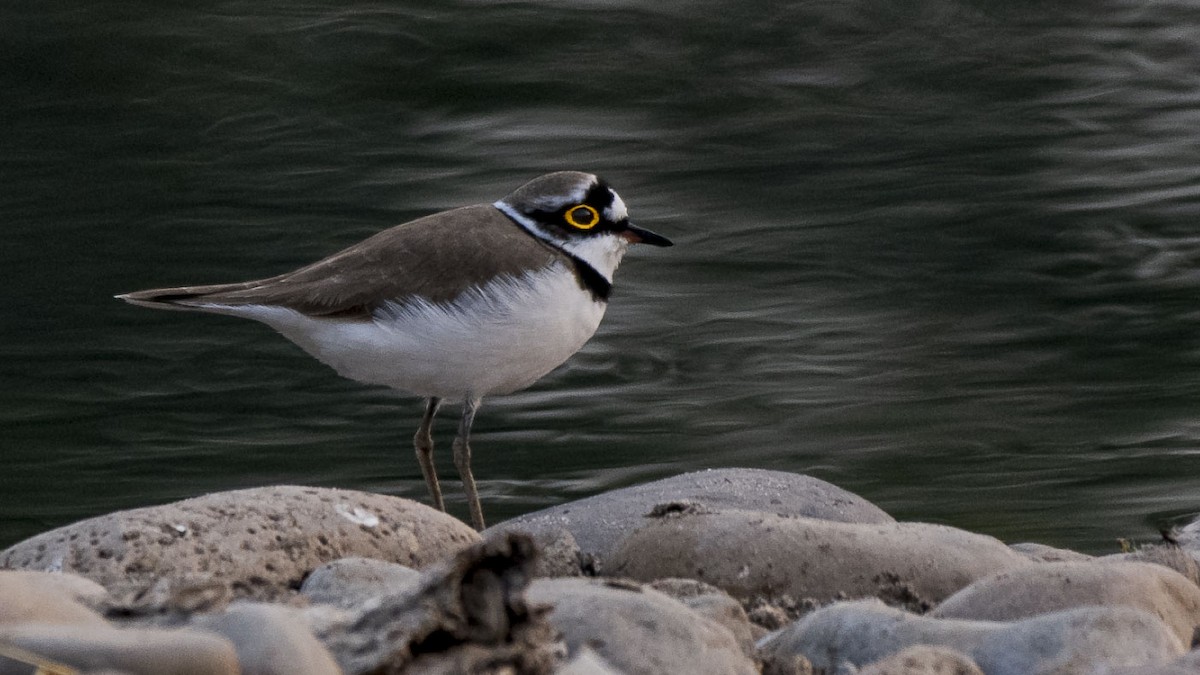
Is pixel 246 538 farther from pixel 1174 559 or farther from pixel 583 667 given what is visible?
pixel 1174 559

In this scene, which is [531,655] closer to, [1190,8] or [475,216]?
[475,216]

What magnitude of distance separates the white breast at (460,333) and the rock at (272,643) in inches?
104

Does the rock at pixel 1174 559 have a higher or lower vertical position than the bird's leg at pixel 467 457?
higher

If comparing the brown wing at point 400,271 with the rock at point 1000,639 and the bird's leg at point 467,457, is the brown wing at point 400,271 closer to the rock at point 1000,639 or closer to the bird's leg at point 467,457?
the bird's leg at point 467,457

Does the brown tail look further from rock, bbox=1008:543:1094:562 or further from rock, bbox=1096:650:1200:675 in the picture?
rock, bbox=1096:650:1200:675

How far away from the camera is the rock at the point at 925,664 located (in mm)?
2434

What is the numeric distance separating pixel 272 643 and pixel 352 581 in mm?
934

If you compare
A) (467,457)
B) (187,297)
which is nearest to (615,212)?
(467,457)

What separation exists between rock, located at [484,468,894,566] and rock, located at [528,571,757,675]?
1.70 m

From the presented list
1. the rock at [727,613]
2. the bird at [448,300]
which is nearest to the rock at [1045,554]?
the bird at [448,300]

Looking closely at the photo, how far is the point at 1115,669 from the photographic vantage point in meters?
2.41

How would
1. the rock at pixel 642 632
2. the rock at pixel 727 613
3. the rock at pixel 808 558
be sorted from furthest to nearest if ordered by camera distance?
the rock at pixel 808 558
the rock at pixel 727 613
the rock at pixel 642 632

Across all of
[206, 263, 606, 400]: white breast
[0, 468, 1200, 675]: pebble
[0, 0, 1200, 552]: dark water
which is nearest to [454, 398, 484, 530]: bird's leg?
[206, 263, 606, 400]: white breast

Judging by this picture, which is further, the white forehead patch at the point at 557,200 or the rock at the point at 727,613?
the white forehead patch at the point at 557,200
